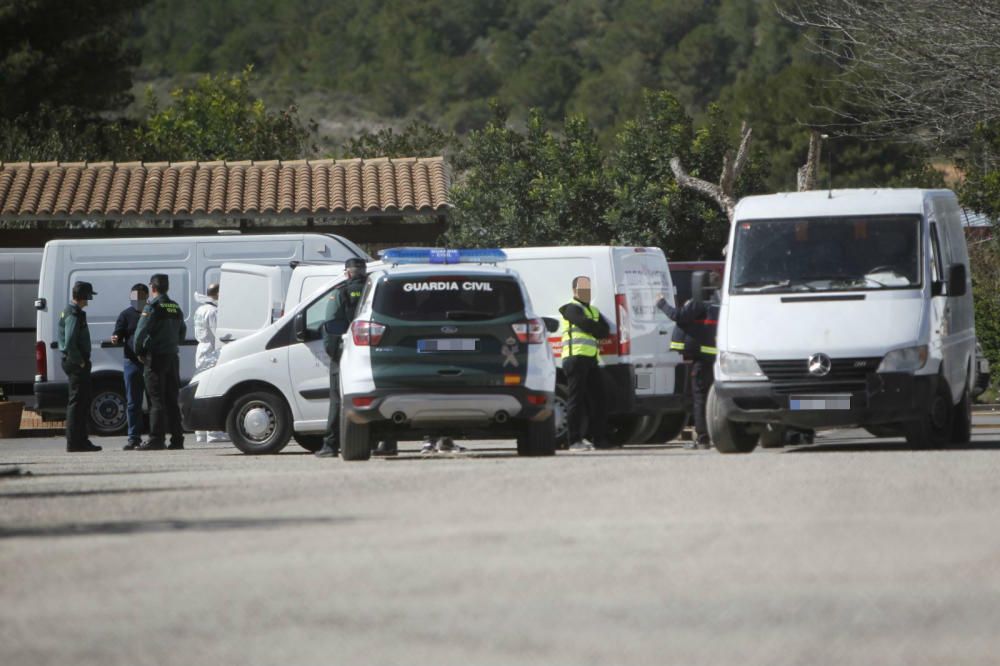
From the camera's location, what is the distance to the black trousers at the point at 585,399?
18.8 meters

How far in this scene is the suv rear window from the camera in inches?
655

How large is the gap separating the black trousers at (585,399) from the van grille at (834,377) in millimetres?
2922

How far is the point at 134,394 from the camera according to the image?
74.2 ft

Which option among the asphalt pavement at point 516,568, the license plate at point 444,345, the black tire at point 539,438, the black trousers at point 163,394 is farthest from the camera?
the black trousers at point 163,394

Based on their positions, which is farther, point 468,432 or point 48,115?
point 48,115

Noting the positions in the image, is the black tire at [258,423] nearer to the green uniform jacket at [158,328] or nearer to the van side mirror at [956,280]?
the green uniform jacket at [158,328]

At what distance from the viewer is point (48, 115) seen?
197 ft

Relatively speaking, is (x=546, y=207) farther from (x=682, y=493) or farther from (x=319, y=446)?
(x=682, y=493)

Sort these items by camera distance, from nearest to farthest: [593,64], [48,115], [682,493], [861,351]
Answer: [682,493] → [861,351] → [48,115] → [593,64]

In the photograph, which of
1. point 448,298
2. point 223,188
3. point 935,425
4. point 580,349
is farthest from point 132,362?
point 223,188

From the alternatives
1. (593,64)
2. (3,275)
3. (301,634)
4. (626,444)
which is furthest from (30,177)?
(593,64)

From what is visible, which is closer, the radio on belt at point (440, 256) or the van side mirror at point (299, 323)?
the radio on belt at point (440, 256)

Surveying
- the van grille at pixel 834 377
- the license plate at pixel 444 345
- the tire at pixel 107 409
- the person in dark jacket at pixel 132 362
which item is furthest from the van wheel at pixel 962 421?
the tire at pixel 107 409

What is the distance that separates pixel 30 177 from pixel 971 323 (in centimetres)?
2014
